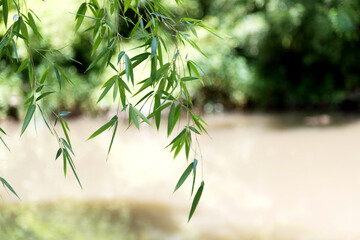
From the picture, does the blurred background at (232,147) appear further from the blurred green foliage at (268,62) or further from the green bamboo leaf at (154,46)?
the green bamboo leaf at (154,46)

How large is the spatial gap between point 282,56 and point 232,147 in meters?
3.59

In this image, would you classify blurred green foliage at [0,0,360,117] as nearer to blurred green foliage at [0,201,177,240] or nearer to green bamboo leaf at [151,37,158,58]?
blurred green foliage at [0,201,177,240]

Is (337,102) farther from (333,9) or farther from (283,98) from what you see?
(333,9)

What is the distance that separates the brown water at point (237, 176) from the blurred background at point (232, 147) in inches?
0.6

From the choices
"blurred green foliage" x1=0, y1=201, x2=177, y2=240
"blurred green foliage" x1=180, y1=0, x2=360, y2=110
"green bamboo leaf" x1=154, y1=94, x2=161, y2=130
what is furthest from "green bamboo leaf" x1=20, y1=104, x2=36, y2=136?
"blurred green foliage" x1=180, y1=0, x2=360, y2=110

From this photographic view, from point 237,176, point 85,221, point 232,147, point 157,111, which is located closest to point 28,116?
point 157,111

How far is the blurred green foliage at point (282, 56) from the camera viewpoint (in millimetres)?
8133

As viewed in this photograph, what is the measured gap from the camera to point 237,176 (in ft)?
17.0

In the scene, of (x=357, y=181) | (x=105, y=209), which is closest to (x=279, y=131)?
(x=357, y=181)

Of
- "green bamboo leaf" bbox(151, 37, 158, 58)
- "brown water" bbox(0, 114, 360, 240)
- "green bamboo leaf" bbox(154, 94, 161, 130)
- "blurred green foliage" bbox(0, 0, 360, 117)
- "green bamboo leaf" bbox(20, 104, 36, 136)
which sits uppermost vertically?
"blurred green foliage" bbox(0, 0, 360, 117)

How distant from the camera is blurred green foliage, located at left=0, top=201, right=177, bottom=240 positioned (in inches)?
137

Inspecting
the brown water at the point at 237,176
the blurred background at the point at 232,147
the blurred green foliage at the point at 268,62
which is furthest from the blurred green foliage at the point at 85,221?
the blurred green foliage at the point at 268,62

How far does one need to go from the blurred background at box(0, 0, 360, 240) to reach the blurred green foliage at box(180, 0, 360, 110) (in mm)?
22

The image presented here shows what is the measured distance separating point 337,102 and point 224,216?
5698 mm
